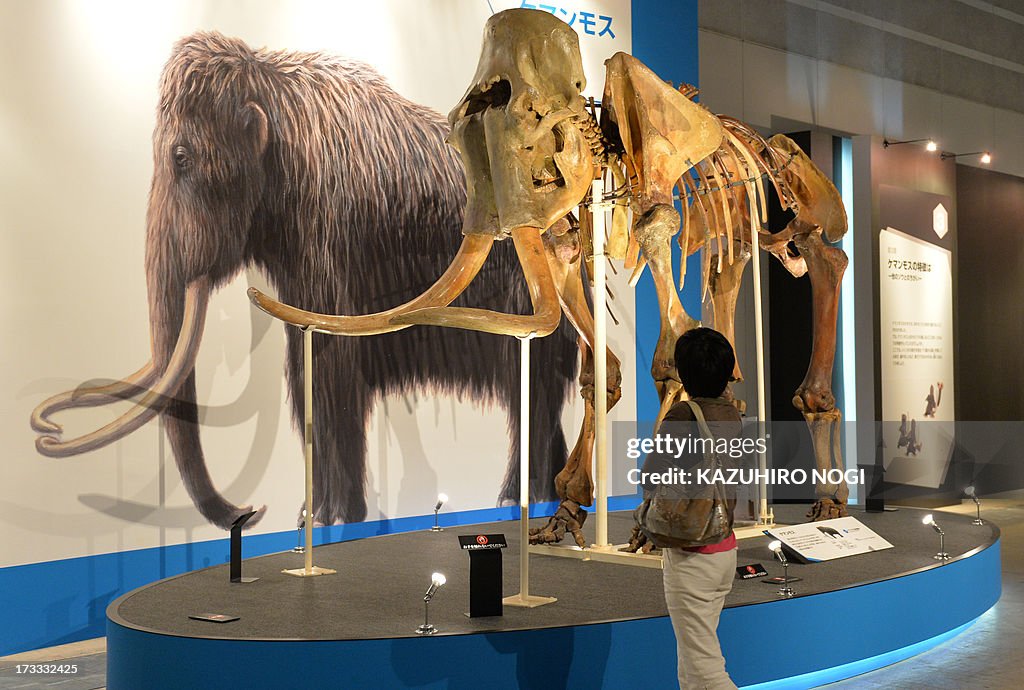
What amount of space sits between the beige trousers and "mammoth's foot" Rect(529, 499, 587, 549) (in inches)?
89.0

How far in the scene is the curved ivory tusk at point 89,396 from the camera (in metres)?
6.30

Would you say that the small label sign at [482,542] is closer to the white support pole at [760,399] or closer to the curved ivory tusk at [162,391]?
the white support pole at [760,399]

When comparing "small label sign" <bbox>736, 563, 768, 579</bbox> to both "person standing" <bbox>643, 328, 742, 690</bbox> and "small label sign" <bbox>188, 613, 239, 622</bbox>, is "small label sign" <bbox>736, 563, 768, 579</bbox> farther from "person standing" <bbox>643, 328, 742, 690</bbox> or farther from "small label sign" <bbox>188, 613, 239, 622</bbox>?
"small label sign" <bbox>188, 613, 239, 622</bbox>

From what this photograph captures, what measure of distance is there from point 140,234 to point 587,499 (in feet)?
10.7

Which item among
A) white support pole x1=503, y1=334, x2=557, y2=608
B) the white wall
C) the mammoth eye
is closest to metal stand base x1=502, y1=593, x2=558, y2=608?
white support pole x1=503, y1=334, x2=557, y2=608

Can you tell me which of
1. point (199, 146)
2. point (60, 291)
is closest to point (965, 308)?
point (199, 146)

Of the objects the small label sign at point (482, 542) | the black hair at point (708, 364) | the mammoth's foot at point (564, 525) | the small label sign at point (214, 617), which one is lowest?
the small label sign at point (214, 617)

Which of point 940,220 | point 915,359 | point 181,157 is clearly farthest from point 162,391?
point 940,220

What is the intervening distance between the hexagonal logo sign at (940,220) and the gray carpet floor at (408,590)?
6.29 meters

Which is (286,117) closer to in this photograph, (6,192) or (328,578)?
(6,192)

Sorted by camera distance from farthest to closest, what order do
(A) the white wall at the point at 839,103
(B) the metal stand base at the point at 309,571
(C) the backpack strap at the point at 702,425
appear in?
(A) the white wall at the point at 839,103, (B) the metal stand base at the point at 309,571, (C) the backpack strap at the point at 702,425

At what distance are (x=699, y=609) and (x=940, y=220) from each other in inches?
396

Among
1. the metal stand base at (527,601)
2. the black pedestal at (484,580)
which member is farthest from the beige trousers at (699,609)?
the metal stand base at (527,601)

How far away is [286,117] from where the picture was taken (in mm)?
7684
